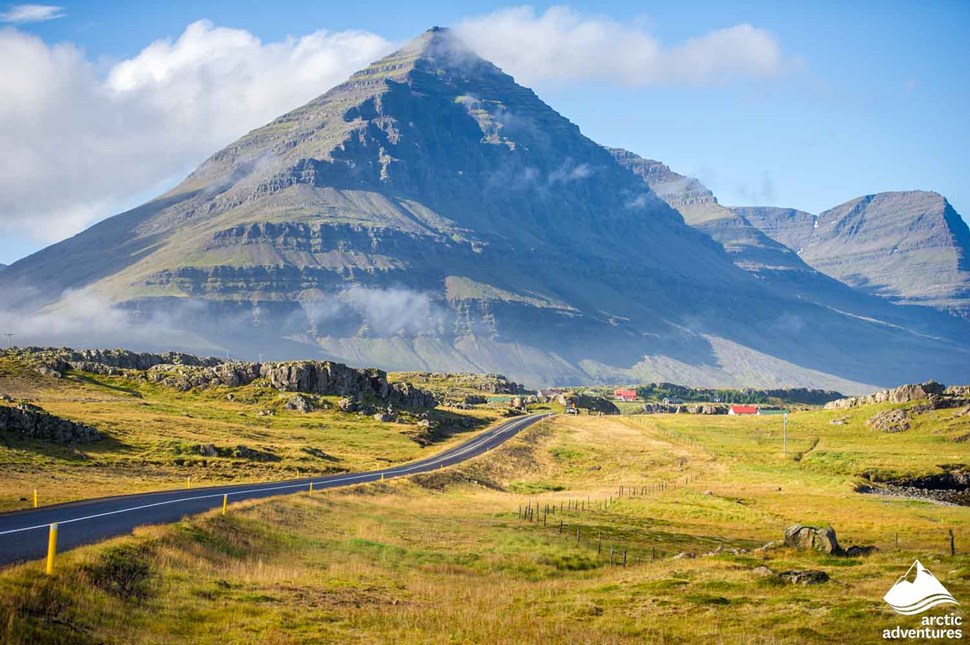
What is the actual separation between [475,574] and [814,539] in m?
17.6

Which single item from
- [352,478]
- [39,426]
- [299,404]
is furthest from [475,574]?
[299,404]

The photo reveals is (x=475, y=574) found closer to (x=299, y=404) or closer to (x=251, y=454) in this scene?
(x=251, y=454)

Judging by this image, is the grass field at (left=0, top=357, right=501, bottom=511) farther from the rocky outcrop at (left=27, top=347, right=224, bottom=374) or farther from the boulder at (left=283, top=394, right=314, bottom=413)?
the rocky outcrop at (left=27, top=347, right=224, bottom=374)

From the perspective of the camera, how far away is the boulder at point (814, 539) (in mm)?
43869

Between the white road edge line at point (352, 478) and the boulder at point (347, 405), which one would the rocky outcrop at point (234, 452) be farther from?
the boulder at point (347, 405)

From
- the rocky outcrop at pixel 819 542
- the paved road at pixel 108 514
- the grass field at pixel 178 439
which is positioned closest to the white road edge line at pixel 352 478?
the paved road at pixel 108 514

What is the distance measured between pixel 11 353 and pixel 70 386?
34.2 m

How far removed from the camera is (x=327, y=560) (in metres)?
38.2

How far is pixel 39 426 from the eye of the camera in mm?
77000

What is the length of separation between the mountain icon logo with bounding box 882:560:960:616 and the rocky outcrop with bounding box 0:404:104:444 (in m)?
67.9

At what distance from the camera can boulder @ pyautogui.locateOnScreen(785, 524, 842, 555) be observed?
4387cm

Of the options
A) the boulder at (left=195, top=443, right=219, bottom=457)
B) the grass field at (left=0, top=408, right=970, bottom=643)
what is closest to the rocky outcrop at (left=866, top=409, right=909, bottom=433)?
the grass field at (left=0, top=408, right=970, bottom=643)

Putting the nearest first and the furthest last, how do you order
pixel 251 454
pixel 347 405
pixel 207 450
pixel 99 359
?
1. pixel 207 450
2. pixel 251 454
3. pixel 347 405
4. pixel 99 359

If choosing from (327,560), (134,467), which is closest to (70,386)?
(134,467)
